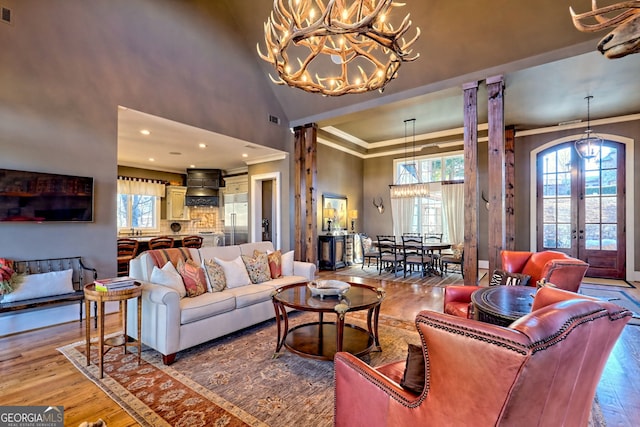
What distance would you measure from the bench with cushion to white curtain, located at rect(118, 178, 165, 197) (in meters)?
5.00

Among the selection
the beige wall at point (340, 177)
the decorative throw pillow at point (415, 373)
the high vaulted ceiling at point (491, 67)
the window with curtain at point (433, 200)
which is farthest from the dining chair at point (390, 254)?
the decorative throw pillow at point (415, 373)

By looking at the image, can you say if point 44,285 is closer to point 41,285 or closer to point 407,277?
point 41,285

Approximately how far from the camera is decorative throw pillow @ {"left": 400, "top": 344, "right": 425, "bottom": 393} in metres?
1.21

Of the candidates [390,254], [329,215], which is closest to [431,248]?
[390,254]

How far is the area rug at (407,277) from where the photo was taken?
6.02 meters

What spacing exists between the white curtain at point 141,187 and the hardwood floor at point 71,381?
18.0 ft

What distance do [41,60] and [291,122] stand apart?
4.25 meters

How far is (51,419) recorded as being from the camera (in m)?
1.75

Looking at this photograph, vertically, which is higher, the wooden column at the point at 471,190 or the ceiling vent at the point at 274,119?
the ceiling vent at the point at 274,119

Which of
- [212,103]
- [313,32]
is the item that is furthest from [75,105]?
[313,32]

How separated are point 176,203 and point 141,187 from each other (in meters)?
1.06

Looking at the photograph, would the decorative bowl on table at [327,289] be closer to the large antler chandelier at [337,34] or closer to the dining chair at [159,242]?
the large antler chandelier at [337,34]

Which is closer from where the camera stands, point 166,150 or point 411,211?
point 166,150

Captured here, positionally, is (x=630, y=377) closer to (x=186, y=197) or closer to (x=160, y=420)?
(x=160, y=420)
